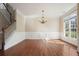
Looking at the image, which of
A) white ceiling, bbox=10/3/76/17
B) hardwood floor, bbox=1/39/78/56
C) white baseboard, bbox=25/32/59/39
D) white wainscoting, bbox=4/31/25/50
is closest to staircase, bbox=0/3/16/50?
white ceiling, bbox=10/3/76/17

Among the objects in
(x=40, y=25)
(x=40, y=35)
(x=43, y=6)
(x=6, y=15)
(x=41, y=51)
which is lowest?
(x=41, y=51)

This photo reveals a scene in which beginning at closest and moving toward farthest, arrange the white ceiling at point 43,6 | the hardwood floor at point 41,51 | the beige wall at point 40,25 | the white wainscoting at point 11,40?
the hardwood floor at point 41,51 < the white wainscoting at point 11,40 < the white ceiling at point 43,6 < the beige wall at point 40,25

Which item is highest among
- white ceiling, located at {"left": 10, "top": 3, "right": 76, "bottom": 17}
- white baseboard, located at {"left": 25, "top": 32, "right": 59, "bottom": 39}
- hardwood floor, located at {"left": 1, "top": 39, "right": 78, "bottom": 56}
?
white ceiling, located at {"left": 10, "top": 3, "right": 76, "bottom": 17}

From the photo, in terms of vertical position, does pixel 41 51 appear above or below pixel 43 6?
below

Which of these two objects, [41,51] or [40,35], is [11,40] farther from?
[40,35]

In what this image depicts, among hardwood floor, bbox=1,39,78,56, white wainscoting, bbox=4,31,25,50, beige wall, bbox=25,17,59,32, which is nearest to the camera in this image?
hardwood floor, bbox=1,39,78,56

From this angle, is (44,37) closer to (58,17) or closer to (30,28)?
(30,28)

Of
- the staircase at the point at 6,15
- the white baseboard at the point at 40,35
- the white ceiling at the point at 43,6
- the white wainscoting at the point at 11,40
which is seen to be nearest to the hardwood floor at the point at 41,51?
the white wainscoting at the point at 11,40

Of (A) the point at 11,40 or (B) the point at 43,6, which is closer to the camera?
(A) the point at 11,40

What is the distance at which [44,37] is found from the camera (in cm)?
1095

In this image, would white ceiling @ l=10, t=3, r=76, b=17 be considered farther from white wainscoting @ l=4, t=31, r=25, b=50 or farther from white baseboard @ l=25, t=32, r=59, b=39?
white baseboard @ l=25, t=32, r=59, b=39

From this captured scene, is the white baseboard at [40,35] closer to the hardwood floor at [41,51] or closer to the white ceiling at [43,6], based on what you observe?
the white ceiling at [43,6]

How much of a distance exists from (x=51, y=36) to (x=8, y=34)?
6183 millimetres

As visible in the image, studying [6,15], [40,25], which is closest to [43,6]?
[6,15]
